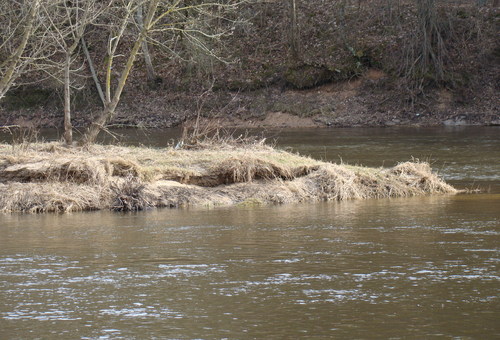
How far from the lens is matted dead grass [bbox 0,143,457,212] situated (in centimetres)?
1602

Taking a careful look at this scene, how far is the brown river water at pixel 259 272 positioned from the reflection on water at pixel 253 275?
2 cm

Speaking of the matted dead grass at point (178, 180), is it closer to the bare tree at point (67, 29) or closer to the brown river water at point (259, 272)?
the brown river water at point (259, 272)

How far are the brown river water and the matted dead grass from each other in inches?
27.2

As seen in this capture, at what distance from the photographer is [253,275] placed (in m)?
9.60

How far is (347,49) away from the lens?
1861 inches

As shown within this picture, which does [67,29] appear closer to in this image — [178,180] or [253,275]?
[178,180]

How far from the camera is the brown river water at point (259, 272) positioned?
7520 mm

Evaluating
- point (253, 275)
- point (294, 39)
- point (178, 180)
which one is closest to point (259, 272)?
point (253, 275)

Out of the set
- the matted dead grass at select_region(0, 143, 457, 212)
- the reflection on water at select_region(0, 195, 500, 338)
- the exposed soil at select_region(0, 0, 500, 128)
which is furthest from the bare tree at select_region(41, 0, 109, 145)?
the exposed soil at select_region(0, 0, 500, 128)

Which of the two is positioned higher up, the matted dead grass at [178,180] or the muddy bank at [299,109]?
the muddy bank at [299,109]

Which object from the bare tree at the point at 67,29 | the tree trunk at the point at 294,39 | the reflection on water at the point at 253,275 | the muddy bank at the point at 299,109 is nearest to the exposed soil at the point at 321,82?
the muddy bank at the point at 299,109

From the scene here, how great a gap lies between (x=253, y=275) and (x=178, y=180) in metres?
7.82

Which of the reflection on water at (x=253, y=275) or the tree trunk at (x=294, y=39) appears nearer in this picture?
the reflection on water at (x=253, y=275)

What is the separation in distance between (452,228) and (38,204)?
7468 mm
